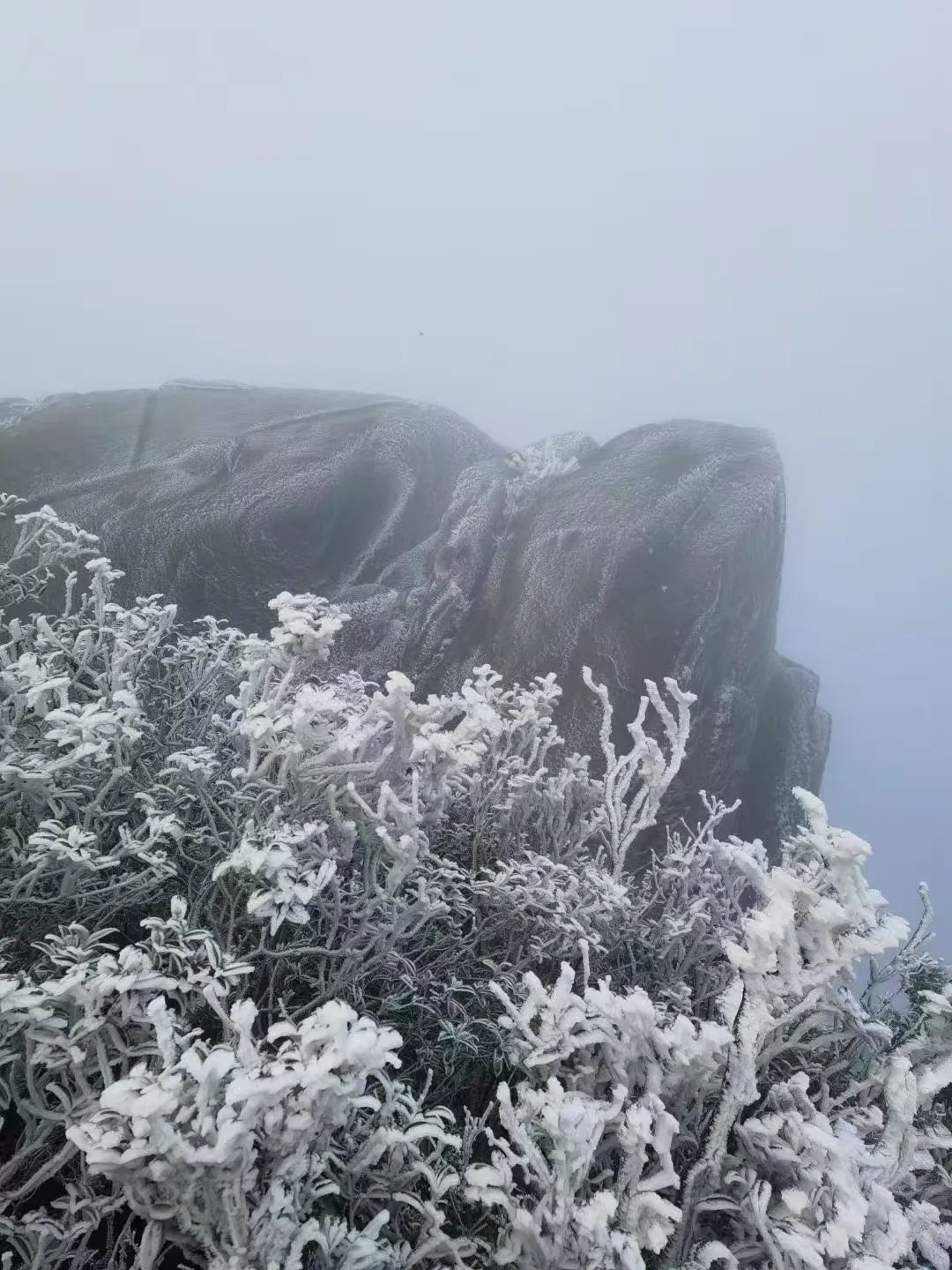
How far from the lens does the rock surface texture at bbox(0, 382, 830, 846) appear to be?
5.62m

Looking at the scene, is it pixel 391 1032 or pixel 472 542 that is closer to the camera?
pixel 391 1032

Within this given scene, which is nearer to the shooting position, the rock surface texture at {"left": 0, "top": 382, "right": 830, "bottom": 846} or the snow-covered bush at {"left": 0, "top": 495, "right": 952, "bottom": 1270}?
the snow-covered bush at {"left": 0, "top": 495, "right": 952, "bottom": 1270}

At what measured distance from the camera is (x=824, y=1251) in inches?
54.1

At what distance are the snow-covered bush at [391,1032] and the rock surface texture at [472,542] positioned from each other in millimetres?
2631

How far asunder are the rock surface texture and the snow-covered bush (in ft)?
8.63

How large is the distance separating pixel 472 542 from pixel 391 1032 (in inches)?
203

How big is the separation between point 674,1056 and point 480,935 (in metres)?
1.34

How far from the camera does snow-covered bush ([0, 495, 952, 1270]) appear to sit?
127 centimetres

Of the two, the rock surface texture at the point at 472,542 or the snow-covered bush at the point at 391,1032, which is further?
the rock surface texture at the point at 472,542

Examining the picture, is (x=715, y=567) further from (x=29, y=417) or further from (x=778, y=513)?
(x=29, y=417)

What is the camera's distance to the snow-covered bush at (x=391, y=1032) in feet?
4.15

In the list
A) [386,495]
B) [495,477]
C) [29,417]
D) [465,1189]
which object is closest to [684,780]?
[495,477]

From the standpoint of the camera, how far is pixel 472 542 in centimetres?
613

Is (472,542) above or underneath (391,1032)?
underneath
